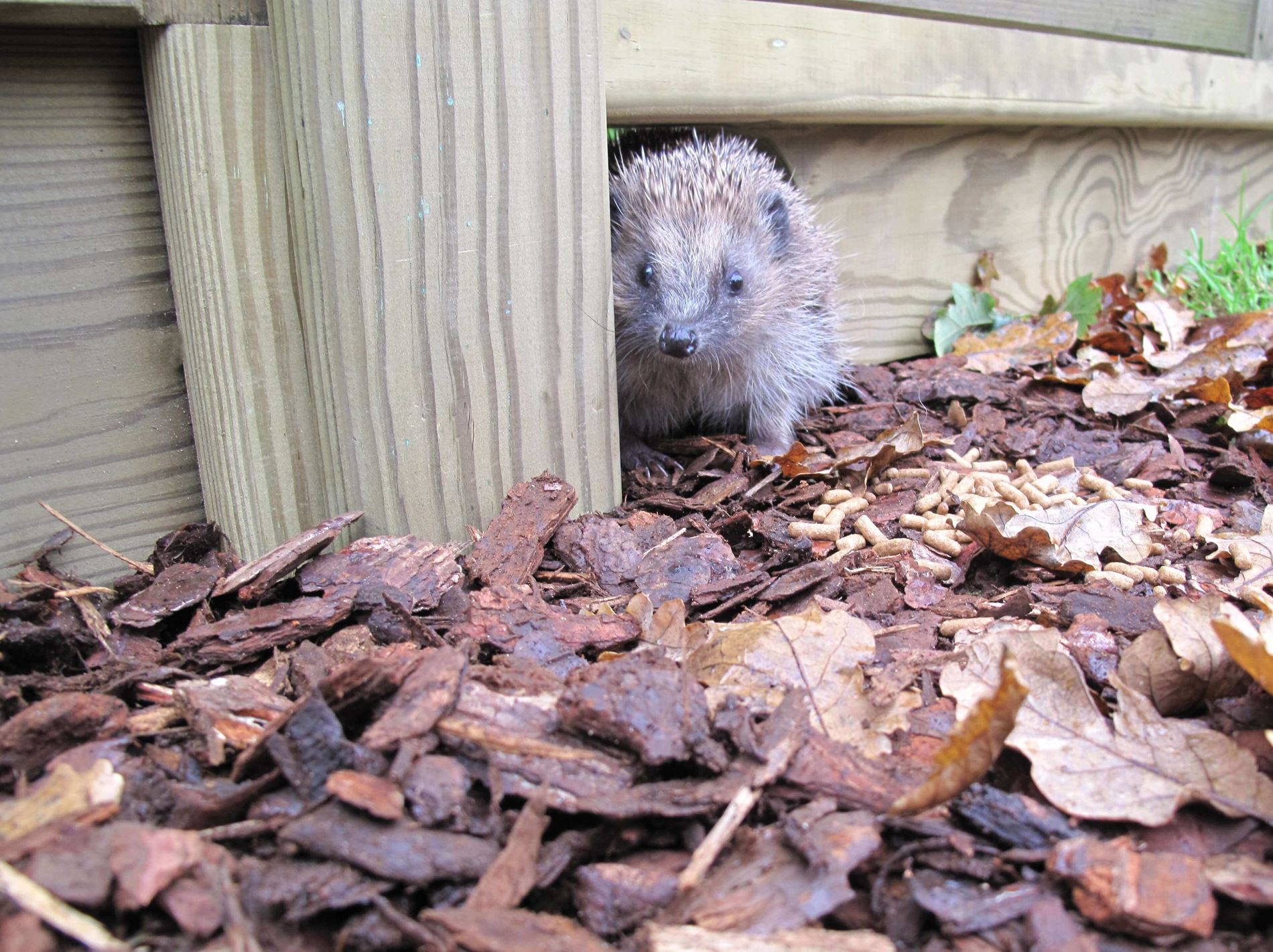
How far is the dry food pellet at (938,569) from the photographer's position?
2.85m

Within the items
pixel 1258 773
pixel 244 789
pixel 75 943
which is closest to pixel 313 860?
pixel 244 789

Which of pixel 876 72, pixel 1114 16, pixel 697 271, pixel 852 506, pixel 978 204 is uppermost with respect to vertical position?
pixel 1114 16

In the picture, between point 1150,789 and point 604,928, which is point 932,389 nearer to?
point 1150,789

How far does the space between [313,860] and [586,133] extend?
216 cm

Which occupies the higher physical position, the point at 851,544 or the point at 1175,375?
the point at 1175,375

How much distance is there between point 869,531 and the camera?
3154 mm

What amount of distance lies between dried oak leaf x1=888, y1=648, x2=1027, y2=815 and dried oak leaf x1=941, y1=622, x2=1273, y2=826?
153 millimetres

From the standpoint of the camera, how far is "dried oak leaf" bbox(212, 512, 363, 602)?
8.16 feet

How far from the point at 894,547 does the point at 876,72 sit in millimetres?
2529

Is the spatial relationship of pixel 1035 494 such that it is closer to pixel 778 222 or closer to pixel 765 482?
pixel 765 482

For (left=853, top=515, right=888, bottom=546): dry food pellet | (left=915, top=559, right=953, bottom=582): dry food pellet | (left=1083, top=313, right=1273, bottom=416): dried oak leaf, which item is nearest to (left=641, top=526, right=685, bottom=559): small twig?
(left=853, top=515, right=888, bottom=546): dry food pellet

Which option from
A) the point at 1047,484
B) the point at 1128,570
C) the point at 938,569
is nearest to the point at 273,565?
the point at 938,569

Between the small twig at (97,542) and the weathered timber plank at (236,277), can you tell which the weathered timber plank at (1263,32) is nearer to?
the weathered timber plank at (236,277)

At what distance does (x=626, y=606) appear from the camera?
2.58 meters
